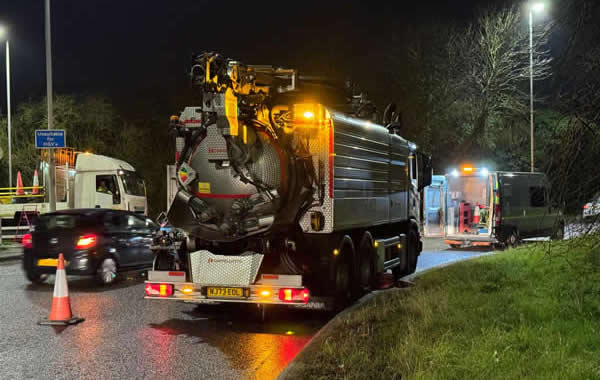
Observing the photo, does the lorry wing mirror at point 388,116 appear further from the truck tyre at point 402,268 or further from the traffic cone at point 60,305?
the traffic cone at point 60,305

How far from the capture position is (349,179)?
1022cm

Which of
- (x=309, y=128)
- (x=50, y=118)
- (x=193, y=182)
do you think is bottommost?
(x=193, y=182)

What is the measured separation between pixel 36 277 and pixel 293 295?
7.09 metres

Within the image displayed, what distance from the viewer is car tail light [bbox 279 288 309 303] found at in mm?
8750

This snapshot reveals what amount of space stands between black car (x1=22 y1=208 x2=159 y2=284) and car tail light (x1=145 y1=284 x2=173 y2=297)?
4.22 m

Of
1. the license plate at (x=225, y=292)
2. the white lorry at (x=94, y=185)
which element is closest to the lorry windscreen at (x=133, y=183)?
the white lorry at (x=94, y=185)

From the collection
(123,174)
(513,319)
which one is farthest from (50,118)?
(513,319)

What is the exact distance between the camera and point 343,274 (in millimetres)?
10125

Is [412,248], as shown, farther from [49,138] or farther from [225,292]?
[49,138]

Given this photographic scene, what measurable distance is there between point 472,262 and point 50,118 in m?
13.4

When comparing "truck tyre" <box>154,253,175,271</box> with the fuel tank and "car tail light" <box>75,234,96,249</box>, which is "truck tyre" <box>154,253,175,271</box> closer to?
the fuel tank

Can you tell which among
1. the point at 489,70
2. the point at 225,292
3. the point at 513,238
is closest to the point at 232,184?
the point at 225,292

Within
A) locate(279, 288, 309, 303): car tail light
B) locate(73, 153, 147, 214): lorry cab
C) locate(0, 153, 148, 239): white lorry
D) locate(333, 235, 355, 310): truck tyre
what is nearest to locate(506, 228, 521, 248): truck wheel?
locate(333, 235, 355, 310): truck tyre

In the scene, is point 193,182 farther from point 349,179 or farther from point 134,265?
point 134,265
